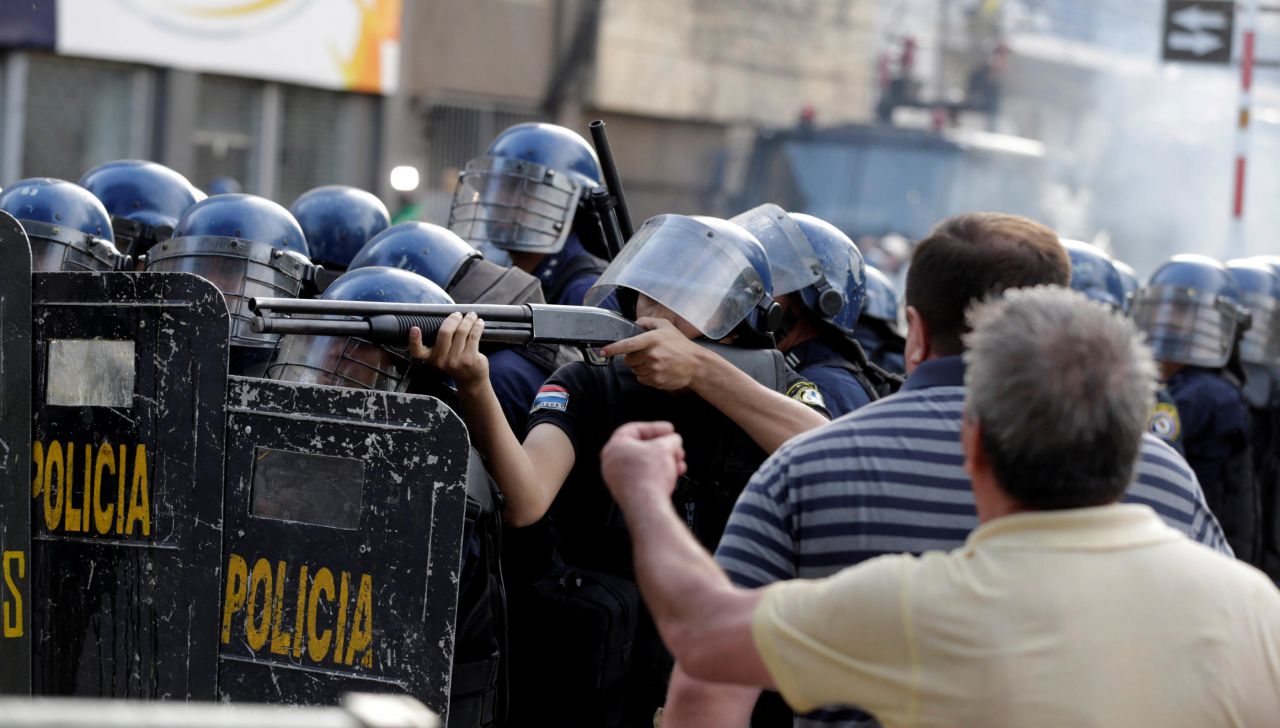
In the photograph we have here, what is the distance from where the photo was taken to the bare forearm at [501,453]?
3.20 m

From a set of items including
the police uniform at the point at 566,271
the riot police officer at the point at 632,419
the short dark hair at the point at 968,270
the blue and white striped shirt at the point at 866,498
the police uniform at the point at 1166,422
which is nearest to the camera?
the blue and white striped shirt at the point at 866,498

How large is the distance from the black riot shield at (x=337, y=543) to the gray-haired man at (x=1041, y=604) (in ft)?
3.03

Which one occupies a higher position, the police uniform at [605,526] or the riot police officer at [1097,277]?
the riot police officer at [1097,277]

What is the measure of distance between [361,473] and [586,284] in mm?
2125

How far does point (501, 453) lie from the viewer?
10.5 ft

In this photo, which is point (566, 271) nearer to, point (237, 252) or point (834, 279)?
point (834, 279)

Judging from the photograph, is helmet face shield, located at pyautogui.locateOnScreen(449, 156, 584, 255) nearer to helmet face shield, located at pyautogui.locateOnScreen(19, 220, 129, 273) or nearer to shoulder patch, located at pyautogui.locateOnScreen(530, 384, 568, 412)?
helmet face shield, located at pyautogui.locateOnScreen(19, 220, 129, 273)

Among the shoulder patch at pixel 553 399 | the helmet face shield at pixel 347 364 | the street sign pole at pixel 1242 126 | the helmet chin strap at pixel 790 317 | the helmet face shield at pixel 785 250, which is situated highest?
the street sign pole at pixel 1242 126

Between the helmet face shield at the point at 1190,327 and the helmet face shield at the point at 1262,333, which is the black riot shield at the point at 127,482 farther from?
the helmet face shield at the point at 1262,333

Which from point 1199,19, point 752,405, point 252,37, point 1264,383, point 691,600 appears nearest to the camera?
point 691,600

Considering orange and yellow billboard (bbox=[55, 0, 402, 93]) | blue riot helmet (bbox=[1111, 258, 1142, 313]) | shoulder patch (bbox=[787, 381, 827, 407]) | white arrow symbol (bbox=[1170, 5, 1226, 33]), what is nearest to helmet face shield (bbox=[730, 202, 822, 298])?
shoulder patch (bbox=[787, 381, 827, 407])

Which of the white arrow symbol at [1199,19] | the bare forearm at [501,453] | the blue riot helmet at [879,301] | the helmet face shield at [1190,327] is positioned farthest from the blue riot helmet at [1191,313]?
the white arrow symbol at [1199,19]

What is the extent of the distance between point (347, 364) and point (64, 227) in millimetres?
1462

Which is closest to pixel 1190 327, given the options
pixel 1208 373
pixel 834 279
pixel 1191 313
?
pixel 1191 313
